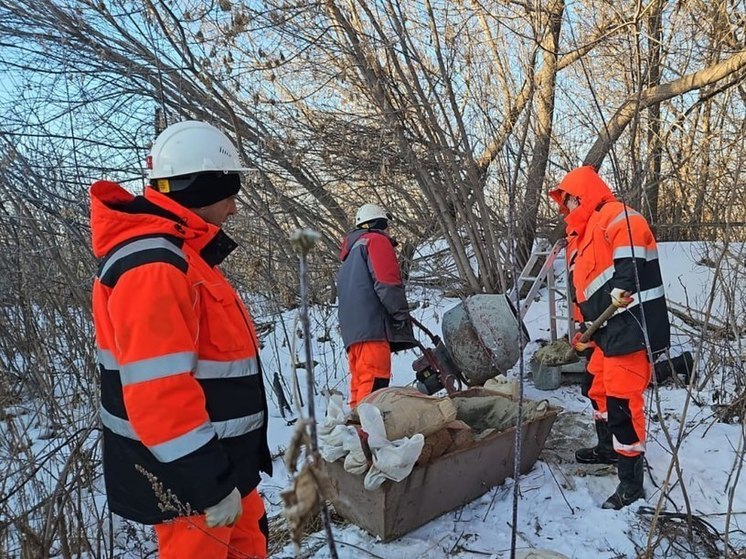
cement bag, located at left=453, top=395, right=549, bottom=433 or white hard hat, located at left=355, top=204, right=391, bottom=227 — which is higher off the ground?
white hard hat, located at left=355, top=204, right=391, bottom=227

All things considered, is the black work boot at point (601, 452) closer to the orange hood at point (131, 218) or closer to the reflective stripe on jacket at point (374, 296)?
the reflective stripe on jacket at point (374, 296)

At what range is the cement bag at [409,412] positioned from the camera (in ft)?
10.5

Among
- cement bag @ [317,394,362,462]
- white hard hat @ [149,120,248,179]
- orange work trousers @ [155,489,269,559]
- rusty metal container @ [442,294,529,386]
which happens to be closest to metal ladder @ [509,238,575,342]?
rusty metal container @ [442,294,529,386]

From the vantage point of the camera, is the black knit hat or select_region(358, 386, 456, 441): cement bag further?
select_region(358, 386, 456, 441): cement bag

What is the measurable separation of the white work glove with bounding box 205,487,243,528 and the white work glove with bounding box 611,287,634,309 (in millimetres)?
2505

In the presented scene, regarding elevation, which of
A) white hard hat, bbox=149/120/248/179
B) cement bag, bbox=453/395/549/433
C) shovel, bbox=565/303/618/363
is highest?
white hard hat, bbox=149/120/248/179

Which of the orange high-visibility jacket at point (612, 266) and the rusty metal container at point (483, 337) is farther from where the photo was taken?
the rusty metal container at point (483, 337)

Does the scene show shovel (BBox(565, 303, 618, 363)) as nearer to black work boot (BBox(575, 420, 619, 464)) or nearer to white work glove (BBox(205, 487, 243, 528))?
black work boot (BBox(575, 420, 619, 464))

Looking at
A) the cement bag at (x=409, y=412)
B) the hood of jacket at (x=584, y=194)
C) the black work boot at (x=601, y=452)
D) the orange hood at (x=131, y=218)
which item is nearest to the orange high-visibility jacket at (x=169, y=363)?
the orange hood at (x=131, y=218)

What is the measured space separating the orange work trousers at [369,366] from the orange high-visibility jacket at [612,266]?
1622 millimetres

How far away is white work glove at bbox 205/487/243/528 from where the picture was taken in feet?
6.38

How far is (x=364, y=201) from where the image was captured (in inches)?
314

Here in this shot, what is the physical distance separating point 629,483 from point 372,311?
7.25 feet

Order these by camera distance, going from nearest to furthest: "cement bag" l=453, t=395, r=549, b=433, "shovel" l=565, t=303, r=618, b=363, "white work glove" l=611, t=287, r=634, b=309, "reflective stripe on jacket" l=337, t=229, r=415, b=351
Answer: "white work glove" l=611, t=287, r=634, b=309 → "shovel" l=565, t=303, r=618, b=363 → "cement bag" l=453, t=395, r=549, b=433 → "reflective stripe on jacket" l=337, t=229, r=415, b=351
